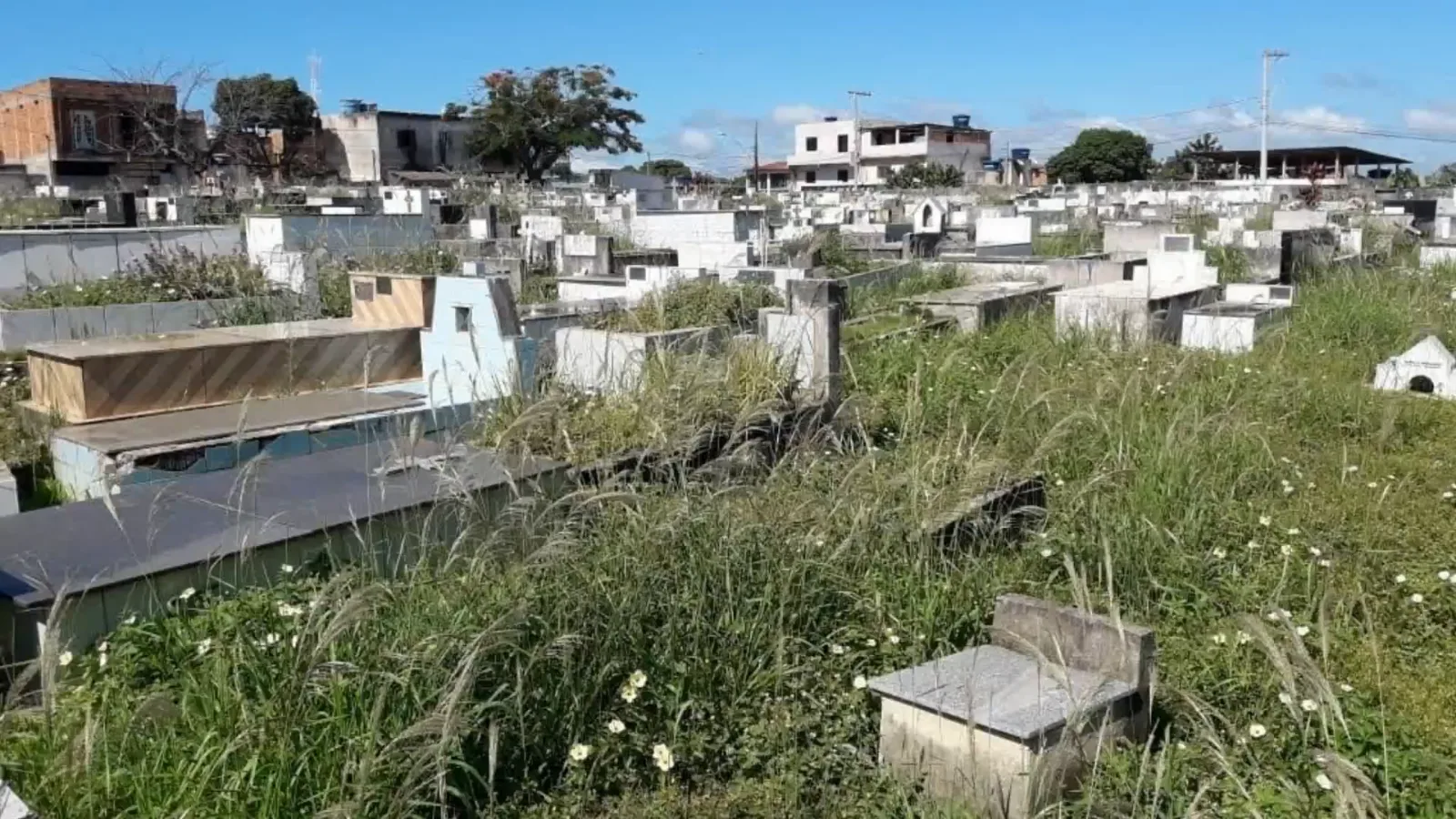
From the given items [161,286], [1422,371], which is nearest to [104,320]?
[161,286]

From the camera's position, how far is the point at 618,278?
42.8ft

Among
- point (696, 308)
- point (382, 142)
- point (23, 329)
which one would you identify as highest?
point (382, 142)

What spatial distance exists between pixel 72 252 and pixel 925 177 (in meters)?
45.4

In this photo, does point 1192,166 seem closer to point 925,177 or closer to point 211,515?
point 925,177

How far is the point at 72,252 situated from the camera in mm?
13164

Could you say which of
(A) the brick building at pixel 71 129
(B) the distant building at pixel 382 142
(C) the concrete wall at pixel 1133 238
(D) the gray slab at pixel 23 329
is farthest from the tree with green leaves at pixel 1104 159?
(D) the gray slab at pixel 23 329

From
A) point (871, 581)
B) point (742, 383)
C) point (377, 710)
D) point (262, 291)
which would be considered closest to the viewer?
point (377, 710)

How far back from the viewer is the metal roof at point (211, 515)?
411cm

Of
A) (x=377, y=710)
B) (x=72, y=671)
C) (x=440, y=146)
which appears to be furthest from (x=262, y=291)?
(x=440, y=146)

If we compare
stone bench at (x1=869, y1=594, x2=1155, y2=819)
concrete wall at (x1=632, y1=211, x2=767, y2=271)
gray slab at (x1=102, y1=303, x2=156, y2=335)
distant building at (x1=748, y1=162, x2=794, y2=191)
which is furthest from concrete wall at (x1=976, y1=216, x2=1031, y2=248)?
distant building at (x1=748, y1=162, x2=794, y2=191)

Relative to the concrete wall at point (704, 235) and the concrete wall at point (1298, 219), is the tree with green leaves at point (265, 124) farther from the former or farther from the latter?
the concrete wall at point (1298, 219)

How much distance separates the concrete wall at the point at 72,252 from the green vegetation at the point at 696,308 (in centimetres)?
702

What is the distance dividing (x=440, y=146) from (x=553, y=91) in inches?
419

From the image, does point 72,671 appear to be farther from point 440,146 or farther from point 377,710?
point 440,146
